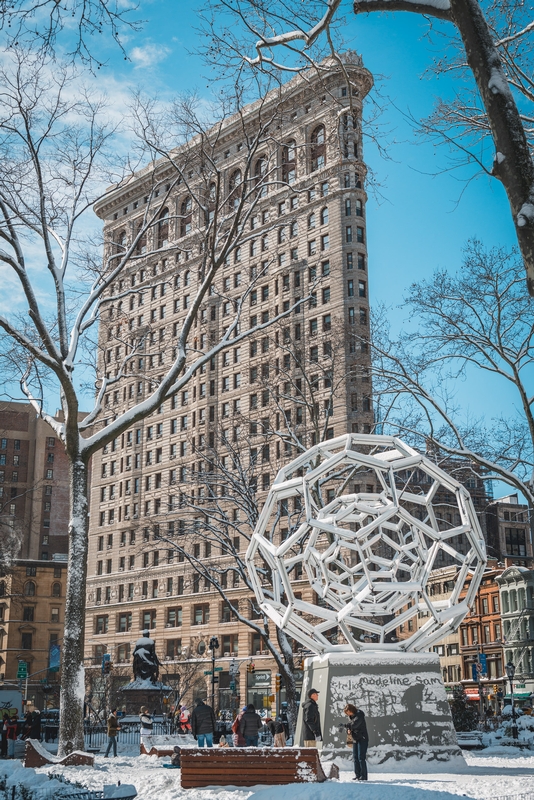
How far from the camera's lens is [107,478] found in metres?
87.2

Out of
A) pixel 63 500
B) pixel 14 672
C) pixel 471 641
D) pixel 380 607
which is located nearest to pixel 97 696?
pixel 14 672

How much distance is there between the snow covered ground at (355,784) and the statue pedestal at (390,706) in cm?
48

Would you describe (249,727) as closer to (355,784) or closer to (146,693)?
(355,784)

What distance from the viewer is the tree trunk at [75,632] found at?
16.7 meters

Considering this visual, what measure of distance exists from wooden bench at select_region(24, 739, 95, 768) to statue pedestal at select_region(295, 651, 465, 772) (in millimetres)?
4098

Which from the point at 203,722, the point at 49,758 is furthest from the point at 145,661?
the point at 49,758

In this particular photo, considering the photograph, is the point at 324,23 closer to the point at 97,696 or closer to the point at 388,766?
the point at 388,766

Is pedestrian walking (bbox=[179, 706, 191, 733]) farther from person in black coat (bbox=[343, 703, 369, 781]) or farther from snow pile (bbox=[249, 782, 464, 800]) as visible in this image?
snow pile (bbox=[249, 782, 464, 800])

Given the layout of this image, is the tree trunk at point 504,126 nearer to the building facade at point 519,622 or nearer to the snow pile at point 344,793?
the snow pile at point 344,793

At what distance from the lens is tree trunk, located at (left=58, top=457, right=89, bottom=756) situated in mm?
16703

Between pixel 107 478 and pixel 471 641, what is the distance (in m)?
38.5

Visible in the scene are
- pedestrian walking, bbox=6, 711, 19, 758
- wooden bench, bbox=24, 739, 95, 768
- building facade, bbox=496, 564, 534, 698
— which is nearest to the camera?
wooden bench, bbox=24, 739, 95, 768

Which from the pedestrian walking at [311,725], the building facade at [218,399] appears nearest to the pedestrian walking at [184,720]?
the pedestrian walking at [311,725]

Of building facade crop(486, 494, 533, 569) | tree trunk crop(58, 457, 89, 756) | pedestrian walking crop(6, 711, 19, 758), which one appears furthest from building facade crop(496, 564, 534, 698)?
tree trunk crop(58, 457, 89, 756)
